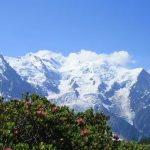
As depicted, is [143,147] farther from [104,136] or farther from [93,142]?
[93,142]

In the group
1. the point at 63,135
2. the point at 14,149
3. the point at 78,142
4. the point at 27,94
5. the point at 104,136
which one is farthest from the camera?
the point at 27,94

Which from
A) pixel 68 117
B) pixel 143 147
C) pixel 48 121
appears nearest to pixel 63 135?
pixel 48 121

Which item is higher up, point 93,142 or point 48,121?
point 48,121

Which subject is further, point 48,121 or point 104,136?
point 104,136

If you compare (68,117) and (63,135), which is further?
(68,117)

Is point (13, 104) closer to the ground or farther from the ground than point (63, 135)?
farther from the ground

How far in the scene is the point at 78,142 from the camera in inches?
838

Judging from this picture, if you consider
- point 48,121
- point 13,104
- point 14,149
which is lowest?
point 14,149

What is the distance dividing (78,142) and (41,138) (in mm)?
2165

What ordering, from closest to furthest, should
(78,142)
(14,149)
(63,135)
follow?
(14,149) → (78,142) → (63,135)

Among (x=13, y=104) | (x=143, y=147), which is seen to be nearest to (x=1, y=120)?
(x=13, y=104)

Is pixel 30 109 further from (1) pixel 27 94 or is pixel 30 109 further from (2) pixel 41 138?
(1) pixel 27 94

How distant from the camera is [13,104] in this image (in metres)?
24.8

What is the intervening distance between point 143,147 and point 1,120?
742cm
